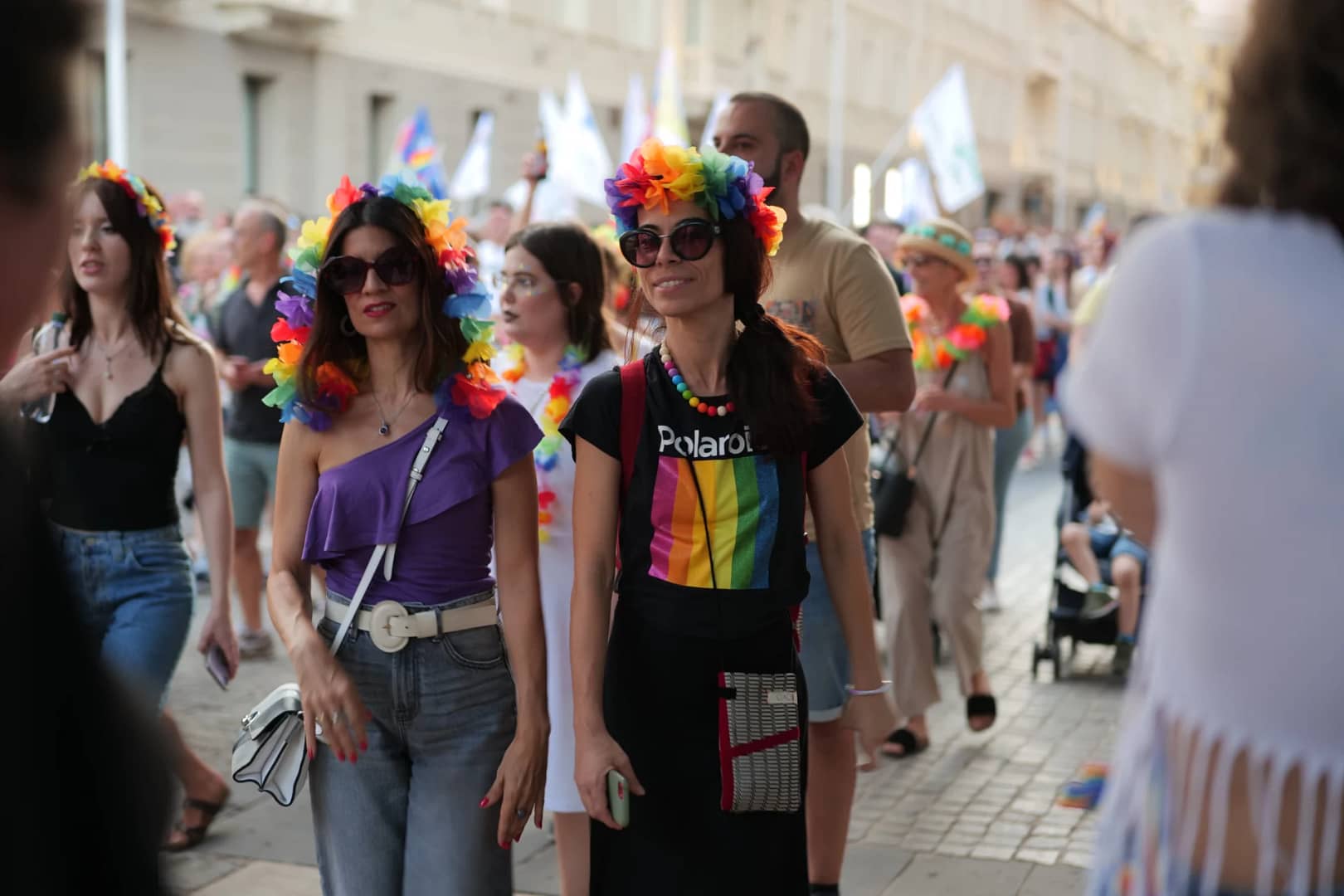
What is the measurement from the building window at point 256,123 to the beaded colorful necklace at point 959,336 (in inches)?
808

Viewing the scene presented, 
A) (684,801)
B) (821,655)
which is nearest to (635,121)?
(821,655)

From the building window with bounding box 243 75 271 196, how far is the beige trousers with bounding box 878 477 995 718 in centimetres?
2107

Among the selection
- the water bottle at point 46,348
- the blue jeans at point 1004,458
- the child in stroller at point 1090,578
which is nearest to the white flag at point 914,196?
the blue jeans at point 1004,458

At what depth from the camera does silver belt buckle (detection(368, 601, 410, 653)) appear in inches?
131

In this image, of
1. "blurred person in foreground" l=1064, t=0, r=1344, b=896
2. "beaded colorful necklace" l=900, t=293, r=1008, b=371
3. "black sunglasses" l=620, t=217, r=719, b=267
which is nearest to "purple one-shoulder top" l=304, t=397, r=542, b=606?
"black sunglasses" l=620, t=217, r=719, b=267

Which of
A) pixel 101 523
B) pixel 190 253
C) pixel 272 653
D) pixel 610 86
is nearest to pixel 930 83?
pixel 610 86

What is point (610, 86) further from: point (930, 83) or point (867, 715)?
point (867, 715)

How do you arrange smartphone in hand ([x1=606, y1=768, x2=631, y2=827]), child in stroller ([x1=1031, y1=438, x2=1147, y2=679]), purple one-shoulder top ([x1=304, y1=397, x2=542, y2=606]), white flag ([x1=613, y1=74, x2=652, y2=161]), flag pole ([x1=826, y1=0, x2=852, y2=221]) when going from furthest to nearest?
flag pole ([x1=826, y1=0, x2=852, y2=221]), white flag ([x1=613, y1=74, x2=652, y2=161]), child in stroller ([x1=1031, y1=438, x2=1147, y2=679]), purple one-shoulder top ([x1=304, y1=397, x2=542, y2=606]), smartphone in hand ([x1=606, y1=768, x2=631, y2=827])

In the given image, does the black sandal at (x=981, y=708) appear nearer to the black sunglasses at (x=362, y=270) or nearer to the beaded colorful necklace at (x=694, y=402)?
the beaded colorful necklace at (x=694, y=402)

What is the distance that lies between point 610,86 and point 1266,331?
3304 centimetres

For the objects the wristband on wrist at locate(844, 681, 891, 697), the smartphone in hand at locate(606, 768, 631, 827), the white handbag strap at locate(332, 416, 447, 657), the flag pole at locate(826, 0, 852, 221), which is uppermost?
the flag pole at locate(826, 0, 852, 221)

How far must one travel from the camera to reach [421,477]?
3.43 meters

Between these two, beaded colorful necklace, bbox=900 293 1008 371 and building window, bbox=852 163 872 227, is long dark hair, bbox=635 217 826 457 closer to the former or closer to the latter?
beaded colorful necklace, bbox=900 293 1008 371

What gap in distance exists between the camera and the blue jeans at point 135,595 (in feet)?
14.8
